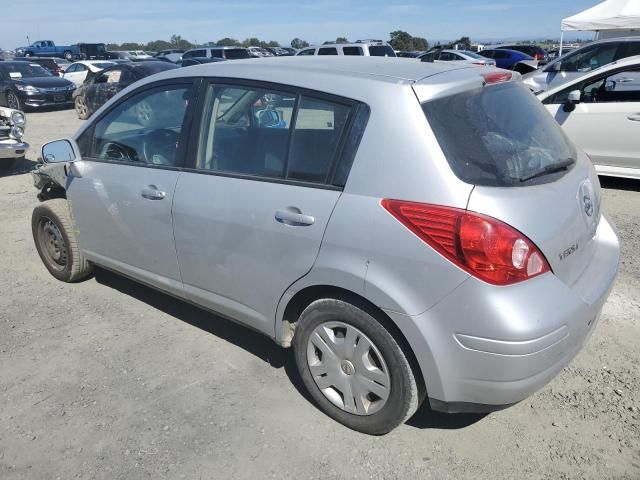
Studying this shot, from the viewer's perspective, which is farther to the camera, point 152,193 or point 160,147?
point 160,147

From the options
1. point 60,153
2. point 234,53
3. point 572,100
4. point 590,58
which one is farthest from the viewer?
point 234,53

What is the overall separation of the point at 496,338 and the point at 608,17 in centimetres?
1950

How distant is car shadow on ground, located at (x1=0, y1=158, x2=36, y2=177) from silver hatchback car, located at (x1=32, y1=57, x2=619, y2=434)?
21.1 feet

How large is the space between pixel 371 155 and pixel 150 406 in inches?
70.6

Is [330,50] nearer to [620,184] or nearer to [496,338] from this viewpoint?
[620,184]

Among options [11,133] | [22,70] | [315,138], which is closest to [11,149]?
[11,133]

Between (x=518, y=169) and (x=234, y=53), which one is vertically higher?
(x=234, y=53)

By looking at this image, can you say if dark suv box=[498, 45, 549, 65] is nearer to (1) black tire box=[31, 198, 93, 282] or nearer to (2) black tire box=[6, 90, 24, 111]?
→ (2) black tire box=[6, 90, 24, 111]

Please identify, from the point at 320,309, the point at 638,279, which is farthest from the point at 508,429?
the point at 638,279

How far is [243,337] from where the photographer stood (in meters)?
3.60

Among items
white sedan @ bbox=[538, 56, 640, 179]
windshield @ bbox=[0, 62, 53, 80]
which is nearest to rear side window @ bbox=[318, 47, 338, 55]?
windshield @ bbox=[0, 62, 53, 80]

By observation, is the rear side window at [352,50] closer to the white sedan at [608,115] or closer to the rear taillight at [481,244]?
the white sedan at [608,115]

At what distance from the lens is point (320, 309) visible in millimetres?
2566

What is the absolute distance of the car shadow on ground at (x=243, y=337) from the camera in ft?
9.11
